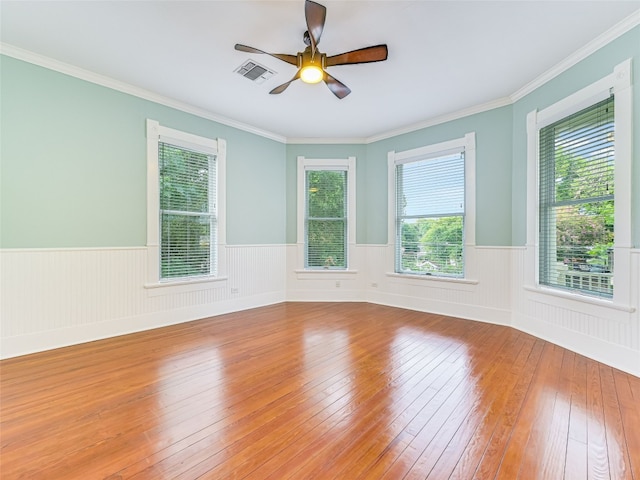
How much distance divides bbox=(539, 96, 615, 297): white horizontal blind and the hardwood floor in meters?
0.82

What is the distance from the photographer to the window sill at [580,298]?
266 cm

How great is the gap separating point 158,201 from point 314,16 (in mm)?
2861

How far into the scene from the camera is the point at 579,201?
3.11 metres

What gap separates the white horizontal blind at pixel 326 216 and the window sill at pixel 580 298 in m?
2.89

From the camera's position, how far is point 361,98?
3.90 meters

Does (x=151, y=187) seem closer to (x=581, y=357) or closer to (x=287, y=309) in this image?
(x=287, y=309)

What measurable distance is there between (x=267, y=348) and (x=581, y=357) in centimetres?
303

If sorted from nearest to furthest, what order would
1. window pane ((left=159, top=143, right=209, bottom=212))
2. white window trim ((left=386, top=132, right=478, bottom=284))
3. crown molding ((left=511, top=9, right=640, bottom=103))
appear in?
crown molding ((left=511, top=9, right=640, bottom=103)), window pane ((left=159, top=143, right=209, bottom=212)), white window trim ((left=386, top=132, right=478, bottom=284))

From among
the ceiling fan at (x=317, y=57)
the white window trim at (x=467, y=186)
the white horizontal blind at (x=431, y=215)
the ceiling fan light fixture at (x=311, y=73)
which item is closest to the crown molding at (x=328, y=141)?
the white horizontal blind at (x=431, y=215)

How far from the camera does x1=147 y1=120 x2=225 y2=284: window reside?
12.6 ft

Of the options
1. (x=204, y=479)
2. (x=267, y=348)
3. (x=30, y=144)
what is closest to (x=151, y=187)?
(x=30, y=144)

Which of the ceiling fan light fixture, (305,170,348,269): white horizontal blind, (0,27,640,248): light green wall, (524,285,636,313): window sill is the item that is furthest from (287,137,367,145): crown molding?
(524,285,636,313): window sill

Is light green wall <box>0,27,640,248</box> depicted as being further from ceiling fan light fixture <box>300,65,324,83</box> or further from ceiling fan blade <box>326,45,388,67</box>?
ceiling fan light fixture <box>300,65,324,83</box>

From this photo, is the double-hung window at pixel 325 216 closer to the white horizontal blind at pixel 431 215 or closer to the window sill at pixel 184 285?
the white horizontal blind at pixel 431 215
